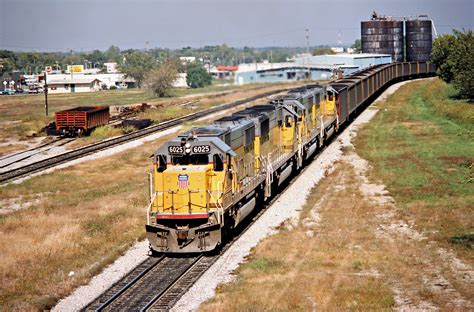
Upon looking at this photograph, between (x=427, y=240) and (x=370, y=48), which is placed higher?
(x=370, y=48)

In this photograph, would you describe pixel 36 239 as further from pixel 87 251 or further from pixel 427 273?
pixel 427 273

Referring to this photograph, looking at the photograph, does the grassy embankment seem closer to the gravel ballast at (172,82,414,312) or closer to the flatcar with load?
the gravel ballast at (172,82,414,312)

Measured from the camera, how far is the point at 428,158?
34281mm

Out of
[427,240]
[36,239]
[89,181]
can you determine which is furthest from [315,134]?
[36,239]

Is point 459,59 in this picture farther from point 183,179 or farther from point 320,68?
point 320,68

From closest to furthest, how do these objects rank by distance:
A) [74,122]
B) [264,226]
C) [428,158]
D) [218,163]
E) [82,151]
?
[218,163]
[264,226]
[428,158]
[82,151]
[74,122]

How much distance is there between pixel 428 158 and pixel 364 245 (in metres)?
16.6

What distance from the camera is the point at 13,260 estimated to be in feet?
62.8

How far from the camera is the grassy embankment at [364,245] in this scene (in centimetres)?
1489

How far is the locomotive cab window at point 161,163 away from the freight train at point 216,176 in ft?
0.04

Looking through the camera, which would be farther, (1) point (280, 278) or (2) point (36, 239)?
(2) point (36, 239)

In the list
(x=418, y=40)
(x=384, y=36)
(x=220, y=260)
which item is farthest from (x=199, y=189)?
(x=418, y=40)

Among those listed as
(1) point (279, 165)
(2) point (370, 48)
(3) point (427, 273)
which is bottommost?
(3) point (427, 273)

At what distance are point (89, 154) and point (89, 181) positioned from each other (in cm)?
920
